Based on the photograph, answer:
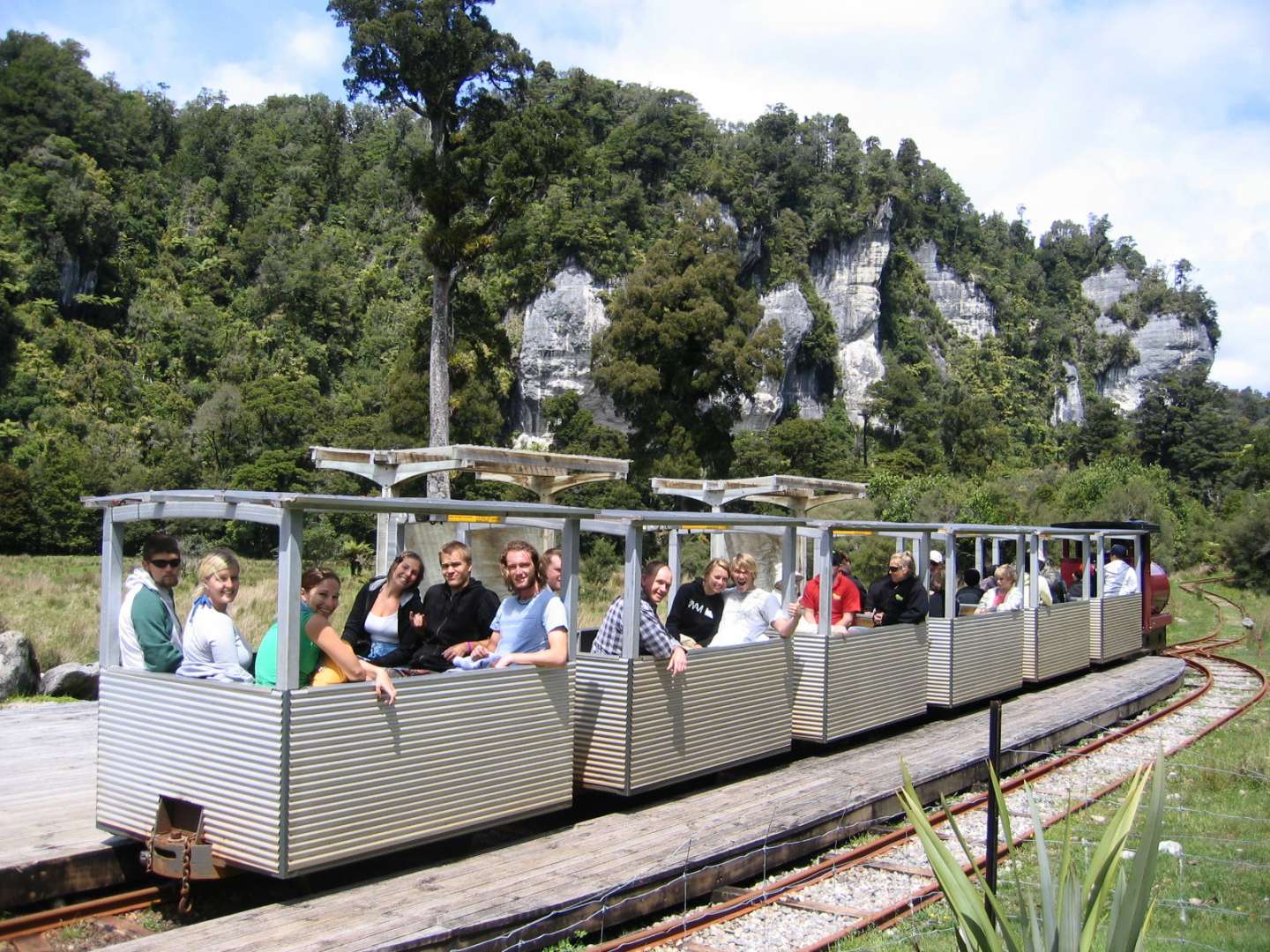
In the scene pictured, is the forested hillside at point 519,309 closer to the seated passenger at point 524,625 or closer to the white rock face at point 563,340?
the white rock face at point 563,340

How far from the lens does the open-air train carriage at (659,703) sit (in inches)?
305

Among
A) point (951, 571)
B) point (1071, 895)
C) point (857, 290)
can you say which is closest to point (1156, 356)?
point (857, 290)

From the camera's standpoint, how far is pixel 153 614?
21.5 ft

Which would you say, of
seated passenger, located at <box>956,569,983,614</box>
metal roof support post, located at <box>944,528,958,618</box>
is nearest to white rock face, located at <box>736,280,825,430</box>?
seated passenger, located at <box>956,569,983,614</box>

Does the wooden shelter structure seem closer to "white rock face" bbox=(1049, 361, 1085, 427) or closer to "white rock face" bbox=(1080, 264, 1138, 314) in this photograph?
"white rock face" bbox=(1049, 361, 1085, 427)

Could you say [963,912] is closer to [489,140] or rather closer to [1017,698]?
[1017,698]

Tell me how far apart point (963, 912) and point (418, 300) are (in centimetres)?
7576

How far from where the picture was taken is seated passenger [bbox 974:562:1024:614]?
14539 millimetres

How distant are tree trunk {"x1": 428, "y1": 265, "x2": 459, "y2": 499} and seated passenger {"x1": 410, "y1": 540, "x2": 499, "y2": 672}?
21.5 m

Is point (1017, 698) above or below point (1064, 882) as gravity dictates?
below

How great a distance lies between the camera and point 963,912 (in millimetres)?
3680

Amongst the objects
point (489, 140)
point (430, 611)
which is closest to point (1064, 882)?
point (430, 611)

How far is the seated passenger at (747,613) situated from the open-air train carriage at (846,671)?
781mm

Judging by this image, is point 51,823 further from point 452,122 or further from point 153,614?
point 452,122
